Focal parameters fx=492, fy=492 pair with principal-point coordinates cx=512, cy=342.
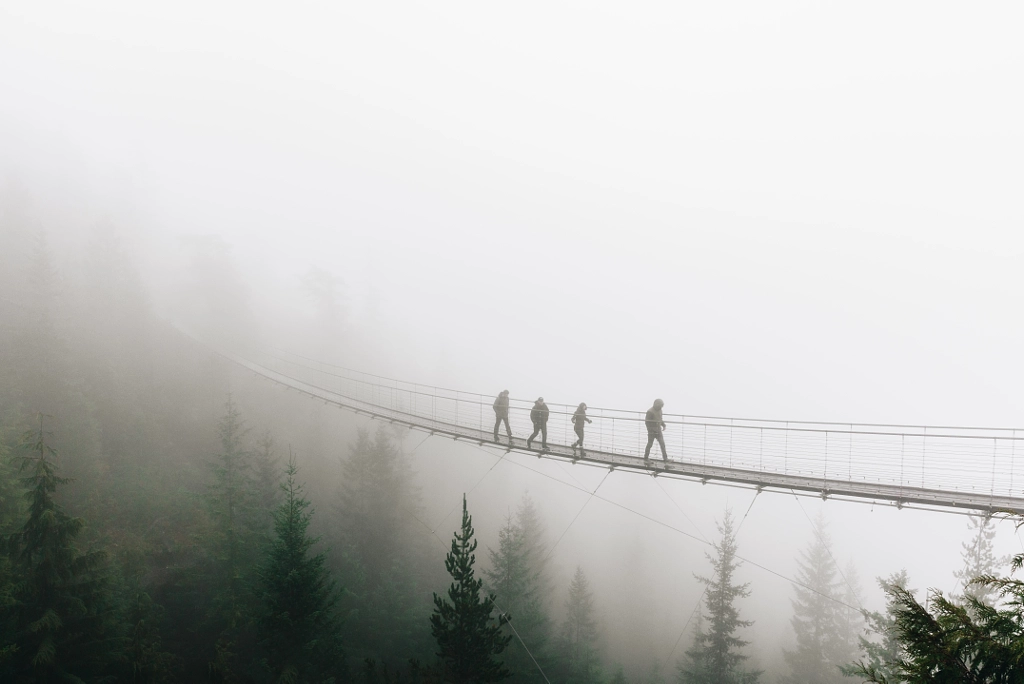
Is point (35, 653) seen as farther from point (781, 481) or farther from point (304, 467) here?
point (304, 467)

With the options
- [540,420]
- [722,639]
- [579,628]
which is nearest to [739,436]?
[722,639]

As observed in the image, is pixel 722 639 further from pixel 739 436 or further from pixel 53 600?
pixel 53 600

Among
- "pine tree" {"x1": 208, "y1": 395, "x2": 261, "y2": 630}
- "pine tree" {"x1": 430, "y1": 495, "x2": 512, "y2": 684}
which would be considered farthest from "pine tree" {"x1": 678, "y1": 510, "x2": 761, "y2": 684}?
"pine tree" {"x1": 208, "y1": 395, "x2": 261, "y2": 630}

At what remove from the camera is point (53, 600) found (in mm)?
11312

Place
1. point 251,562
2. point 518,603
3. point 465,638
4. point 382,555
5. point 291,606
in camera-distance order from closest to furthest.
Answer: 1. point 465,638
2. point 291,606
3. point 251,562
4. point 518,603
5. point 382,555

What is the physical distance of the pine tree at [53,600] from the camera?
1086cm

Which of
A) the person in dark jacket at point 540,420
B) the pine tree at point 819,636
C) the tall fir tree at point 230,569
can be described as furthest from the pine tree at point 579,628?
the person in dark jacket at point 540,420

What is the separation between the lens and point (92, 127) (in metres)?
100

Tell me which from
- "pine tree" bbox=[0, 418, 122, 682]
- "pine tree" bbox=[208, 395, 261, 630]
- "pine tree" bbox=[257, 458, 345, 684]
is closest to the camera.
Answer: "pine tree" bbox=[0, 418, 122, 682]

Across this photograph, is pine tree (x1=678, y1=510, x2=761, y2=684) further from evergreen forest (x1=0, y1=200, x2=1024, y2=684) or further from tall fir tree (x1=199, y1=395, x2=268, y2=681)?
tall fir tree (x1=199, y1=395, x2=268, y2=681)

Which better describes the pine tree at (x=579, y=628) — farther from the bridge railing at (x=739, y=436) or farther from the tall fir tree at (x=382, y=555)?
the bridge railing at (x=739, y=436)

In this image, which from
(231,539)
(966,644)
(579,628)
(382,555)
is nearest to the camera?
(966,644)

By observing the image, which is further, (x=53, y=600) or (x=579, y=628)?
(x=579, y=628)

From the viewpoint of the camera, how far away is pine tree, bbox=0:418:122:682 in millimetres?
10859
